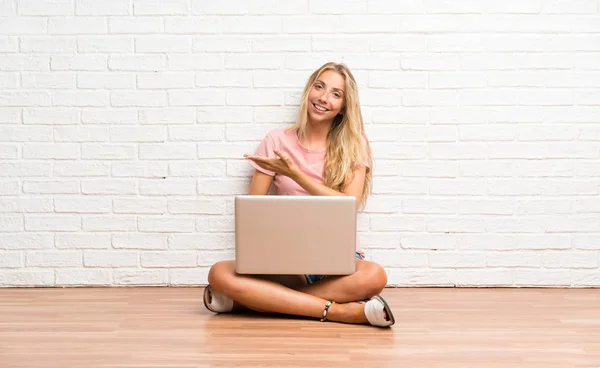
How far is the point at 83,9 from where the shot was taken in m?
3.38

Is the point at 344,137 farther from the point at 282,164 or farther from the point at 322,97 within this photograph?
the point at 282,164

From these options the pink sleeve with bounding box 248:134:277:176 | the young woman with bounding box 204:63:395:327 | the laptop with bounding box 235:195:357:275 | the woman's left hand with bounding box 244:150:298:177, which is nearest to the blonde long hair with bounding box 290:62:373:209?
the young woman with bounding box 204:63:395:327

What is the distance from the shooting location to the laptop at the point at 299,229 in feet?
8.38

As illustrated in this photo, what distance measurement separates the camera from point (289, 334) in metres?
2.46

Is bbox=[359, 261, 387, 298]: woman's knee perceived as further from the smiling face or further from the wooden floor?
the smiling face

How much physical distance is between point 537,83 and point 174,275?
1.94 m

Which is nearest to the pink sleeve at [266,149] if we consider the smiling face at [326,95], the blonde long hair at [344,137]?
the blonde long hair at [344,137]

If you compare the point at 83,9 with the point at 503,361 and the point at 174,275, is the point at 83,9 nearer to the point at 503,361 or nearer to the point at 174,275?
the point at 174,275

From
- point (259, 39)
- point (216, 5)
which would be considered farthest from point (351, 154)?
point (216, 5)

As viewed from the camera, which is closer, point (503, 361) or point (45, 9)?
point (503, 361)

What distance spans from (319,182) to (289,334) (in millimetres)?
855

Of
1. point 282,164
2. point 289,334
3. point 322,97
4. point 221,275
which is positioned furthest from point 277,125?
point 289,334

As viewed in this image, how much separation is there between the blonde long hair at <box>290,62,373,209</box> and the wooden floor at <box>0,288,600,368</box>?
59 centimetres

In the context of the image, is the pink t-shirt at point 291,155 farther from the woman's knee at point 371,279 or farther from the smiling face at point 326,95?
the woman's knee at point 371,279
